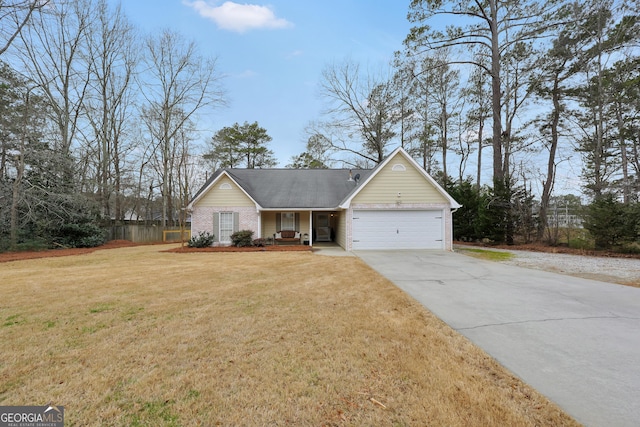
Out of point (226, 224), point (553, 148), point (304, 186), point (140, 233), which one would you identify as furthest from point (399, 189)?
point (140, 233)

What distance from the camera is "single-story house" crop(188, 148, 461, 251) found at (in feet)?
43.3

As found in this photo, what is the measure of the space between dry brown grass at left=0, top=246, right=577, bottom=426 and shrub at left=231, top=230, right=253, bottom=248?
344 inches

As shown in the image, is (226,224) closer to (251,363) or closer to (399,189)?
(399,189)

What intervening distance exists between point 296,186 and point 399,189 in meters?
6.59

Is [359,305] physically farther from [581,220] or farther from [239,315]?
[581,220]

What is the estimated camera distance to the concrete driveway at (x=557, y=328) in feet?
7.68

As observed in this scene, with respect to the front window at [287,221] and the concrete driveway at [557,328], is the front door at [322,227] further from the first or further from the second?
the concrete driveway at [557,328]

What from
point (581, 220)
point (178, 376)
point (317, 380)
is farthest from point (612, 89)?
point (178, 376)

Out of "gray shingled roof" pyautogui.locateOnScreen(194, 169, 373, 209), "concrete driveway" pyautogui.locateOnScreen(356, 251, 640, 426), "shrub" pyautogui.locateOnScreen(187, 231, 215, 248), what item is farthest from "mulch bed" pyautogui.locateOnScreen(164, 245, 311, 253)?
"concrete driveway" pyautogui.locateOnScreen(356, 251, 640, 426)

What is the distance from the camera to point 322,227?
18.0 m

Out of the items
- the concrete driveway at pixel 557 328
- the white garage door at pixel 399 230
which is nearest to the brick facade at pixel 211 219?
the white garage door at pixel 399 230

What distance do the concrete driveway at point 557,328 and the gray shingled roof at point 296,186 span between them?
341 inches

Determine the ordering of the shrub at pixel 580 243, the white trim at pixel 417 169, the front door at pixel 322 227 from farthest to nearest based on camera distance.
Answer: the front door at pixel 322 227
the white trim at pixel 417 169
the shrub at pixel 580 243

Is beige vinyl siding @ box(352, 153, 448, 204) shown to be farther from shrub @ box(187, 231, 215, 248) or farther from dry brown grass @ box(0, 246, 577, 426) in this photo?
dry brown grass @ box(0, 246, 577, 426)
